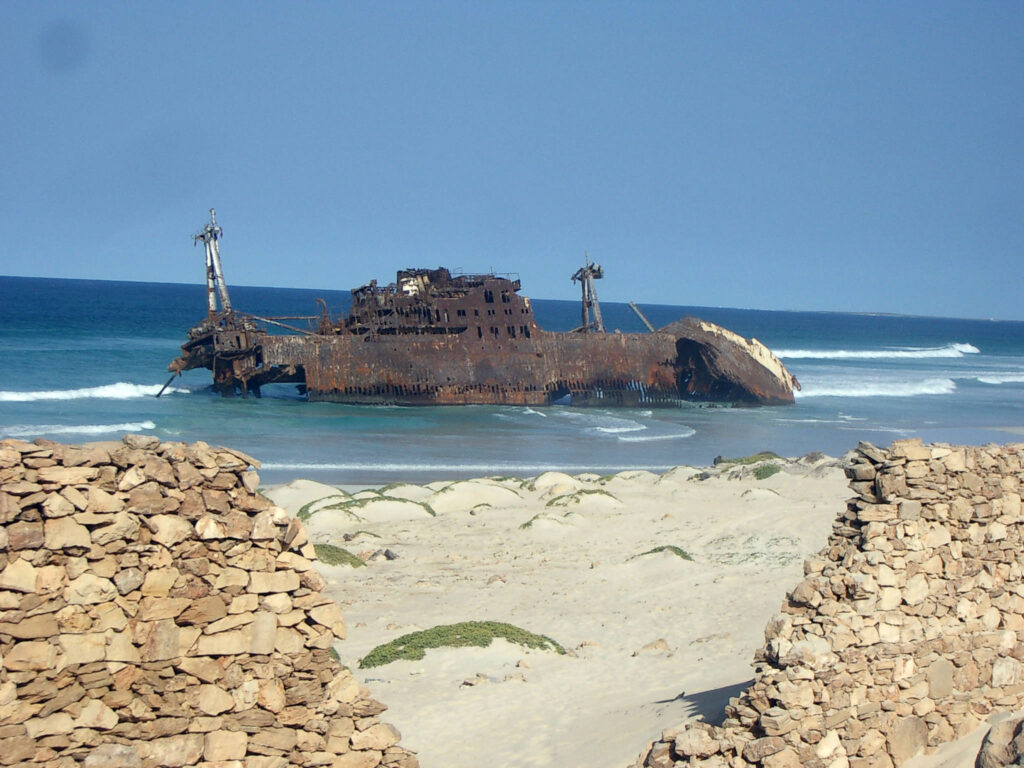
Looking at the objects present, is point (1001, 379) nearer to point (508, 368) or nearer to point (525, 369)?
point (525, 369)

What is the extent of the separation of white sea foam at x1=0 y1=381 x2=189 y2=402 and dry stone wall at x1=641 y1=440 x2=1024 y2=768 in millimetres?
36202

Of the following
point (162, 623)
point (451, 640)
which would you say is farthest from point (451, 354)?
point (162, 623)

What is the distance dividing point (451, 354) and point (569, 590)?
26.5 metres

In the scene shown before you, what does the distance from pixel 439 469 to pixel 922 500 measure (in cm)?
2024

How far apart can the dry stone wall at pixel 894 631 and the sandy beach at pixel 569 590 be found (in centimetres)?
127

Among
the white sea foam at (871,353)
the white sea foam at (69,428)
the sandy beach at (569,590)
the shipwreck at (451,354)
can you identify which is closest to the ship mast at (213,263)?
the shipwreck at (451,354)

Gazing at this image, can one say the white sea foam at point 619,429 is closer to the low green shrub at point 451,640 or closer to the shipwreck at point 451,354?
the shipwreck at point 451,354

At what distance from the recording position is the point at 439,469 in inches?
1051

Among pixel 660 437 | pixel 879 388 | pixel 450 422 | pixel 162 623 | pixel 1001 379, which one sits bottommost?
pixel 660 437

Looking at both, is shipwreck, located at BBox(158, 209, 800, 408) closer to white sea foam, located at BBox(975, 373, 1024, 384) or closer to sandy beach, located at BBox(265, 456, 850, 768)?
sandy beach, located at BBox(265, 456, 850, 768)

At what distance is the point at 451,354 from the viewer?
3922cm

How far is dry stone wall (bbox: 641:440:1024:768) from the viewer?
6.64 metres

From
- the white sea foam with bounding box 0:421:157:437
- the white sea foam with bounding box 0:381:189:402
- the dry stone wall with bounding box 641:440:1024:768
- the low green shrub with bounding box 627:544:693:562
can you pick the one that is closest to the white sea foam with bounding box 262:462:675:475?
the white sea foam with bounding box 0:421:157:437

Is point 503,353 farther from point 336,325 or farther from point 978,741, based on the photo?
point 978,741
